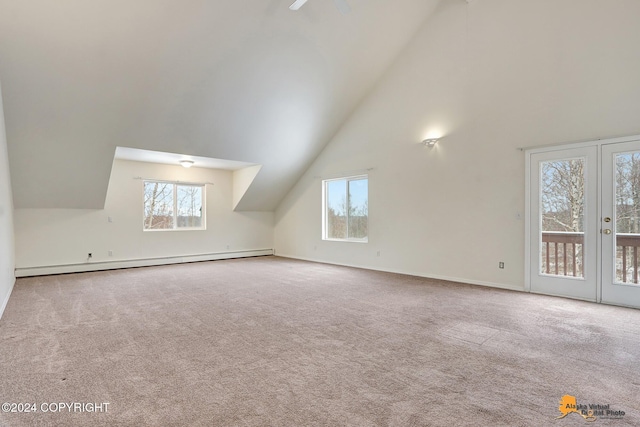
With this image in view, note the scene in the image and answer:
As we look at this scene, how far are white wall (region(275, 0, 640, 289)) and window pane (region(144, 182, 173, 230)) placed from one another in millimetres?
4309

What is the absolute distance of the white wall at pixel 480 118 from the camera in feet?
13.8

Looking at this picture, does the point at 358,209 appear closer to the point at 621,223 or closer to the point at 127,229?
the point at 621,223

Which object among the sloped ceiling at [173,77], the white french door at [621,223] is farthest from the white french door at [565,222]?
the sloped ceiling at [173,77]

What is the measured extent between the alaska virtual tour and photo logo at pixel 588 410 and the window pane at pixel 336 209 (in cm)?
564

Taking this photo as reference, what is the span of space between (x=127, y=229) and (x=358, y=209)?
4.99 m

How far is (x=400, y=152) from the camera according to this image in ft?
20.6

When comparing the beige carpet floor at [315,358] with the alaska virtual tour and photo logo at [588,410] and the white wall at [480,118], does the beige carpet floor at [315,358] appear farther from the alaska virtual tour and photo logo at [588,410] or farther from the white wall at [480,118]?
the white wall at [480,118]

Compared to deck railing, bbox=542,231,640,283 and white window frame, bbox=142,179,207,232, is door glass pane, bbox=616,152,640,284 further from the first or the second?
white window frame, bbox=142,179,207,232

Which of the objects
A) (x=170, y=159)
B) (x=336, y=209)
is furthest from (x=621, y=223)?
(x=170, y=159)

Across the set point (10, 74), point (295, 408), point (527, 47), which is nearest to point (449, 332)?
point (295, 408)

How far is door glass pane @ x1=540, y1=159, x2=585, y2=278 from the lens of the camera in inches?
171

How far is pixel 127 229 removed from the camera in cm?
700

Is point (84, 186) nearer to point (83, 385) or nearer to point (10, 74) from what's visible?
point (10, 74)

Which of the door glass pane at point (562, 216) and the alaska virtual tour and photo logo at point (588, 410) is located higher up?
the door glass pane at point (562, 216)
